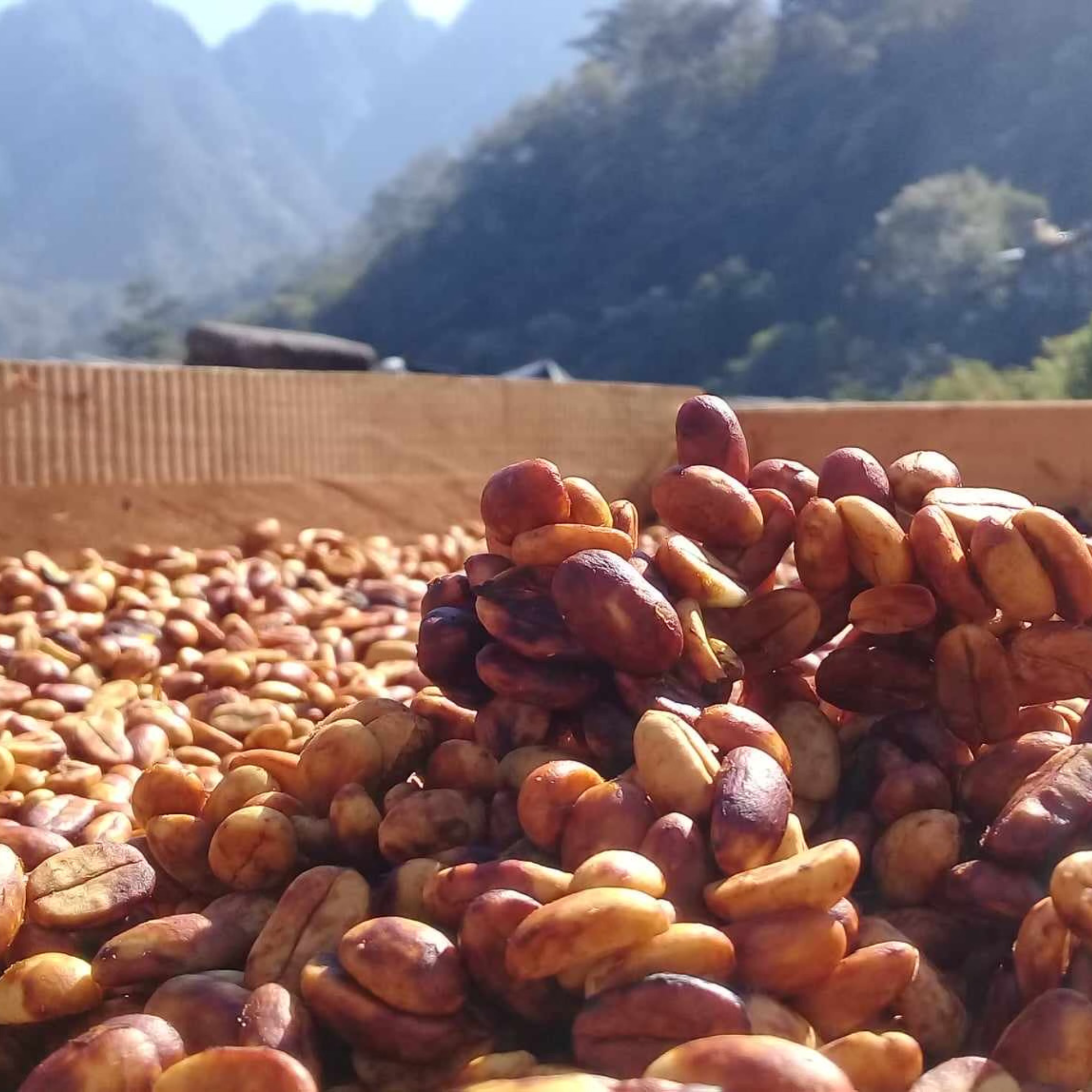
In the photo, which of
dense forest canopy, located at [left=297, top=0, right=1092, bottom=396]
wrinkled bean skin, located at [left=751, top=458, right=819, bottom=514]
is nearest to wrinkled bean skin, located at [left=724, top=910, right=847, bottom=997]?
wrinkled bean skin, located at [left=751, top=458, right=819, bottom=514]

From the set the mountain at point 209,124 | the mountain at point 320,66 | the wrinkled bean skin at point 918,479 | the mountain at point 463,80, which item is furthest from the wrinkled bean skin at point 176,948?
the mountain at point 320,66

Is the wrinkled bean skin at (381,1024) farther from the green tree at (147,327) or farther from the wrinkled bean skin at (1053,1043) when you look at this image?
the green tree at (147,327)

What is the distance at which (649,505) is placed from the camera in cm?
269

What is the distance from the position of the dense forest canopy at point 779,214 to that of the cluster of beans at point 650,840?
9.65 m

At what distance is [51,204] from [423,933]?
7736cm

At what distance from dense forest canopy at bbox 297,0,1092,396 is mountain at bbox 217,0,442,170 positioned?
203 ft

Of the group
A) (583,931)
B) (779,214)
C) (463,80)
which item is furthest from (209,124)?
(583,931)

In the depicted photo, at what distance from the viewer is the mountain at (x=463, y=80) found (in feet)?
254

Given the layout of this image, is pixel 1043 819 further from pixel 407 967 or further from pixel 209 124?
pixel 209 124

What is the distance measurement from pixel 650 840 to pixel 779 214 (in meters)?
19.6

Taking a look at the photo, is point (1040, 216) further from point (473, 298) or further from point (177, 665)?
point (177, 665)

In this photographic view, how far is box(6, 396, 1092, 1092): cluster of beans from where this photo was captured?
23.4 inches

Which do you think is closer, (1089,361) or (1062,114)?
(1089,361)

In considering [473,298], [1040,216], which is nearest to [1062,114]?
[1040,216]
